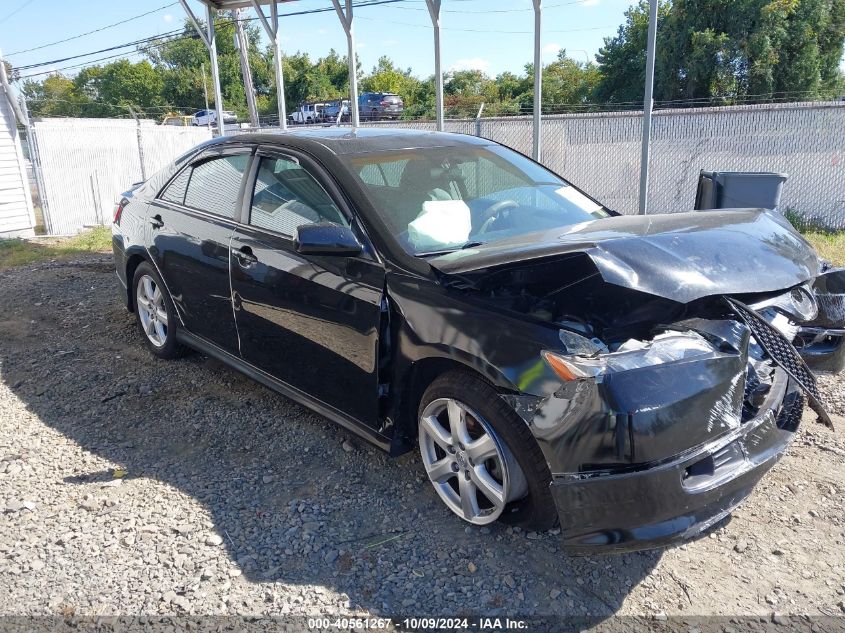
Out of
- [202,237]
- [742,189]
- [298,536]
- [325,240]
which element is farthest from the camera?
[742,189]

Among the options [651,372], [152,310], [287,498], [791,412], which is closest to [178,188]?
[152,310]

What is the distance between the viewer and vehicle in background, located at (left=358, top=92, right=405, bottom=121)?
4053 centimetres

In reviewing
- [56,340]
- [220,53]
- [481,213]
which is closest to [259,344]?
[481,213]

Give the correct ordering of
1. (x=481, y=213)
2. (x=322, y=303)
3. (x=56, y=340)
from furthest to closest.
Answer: (x=56, y=340) → (x=481, y=213) → (x=322, y=303)

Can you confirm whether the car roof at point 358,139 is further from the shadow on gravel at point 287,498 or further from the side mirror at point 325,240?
the shadow on gravel at point 287,498

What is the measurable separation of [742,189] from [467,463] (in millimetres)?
5413

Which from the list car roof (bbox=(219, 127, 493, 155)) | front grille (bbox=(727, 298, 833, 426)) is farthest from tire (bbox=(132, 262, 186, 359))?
front grille (bbox=(727, 298, 833, 426))

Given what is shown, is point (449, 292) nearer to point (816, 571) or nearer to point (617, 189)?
point (816, 571)

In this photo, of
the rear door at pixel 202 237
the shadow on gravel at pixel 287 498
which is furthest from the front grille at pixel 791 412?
the rear door at pixel 202 237

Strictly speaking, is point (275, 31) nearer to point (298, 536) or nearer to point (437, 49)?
point (437, 49)

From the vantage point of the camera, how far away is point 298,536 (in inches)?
117

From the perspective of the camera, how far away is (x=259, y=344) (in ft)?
12.8

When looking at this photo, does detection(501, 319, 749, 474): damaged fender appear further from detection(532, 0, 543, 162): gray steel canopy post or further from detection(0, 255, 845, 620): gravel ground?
detection(532, 0, 543, 162): gray steel canopy post

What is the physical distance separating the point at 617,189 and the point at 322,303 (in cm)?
991
